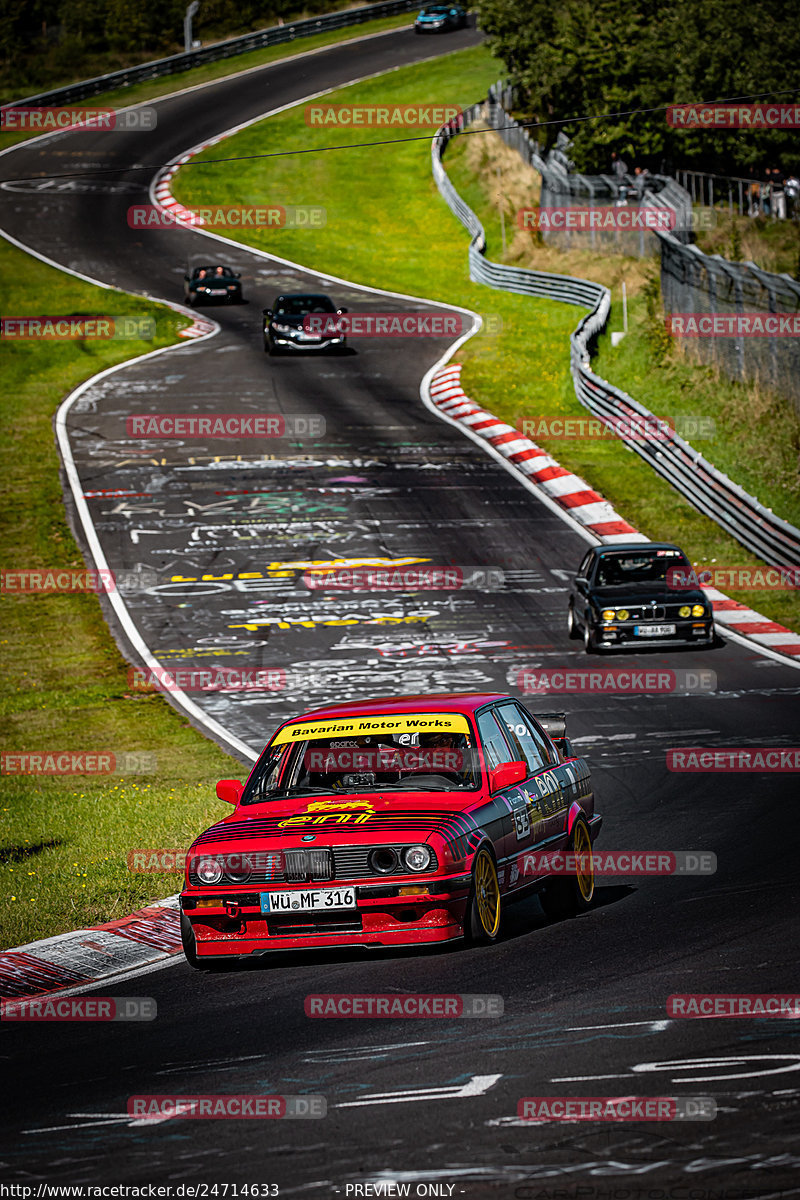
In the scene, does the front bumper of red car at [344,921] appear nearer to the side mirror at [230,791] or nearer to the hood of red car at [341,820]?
the hood of red car at [341,820]

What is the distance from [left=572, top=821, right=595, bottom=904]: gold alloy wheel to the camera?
9727mm

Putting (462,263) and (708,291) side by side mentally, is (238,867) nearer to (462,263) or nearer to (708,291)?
(708,291)

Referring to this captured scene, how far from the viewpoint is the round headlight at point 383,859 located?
839 cm

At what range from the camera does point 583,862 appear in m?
9.84

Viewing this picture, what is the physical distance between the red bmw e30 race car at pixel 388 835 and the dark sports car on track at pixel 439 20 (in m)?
81.7

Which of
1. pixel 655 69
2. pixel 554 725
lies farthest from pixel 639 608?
pixel 655 69

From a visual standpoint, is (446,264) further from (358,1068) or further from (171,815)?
(358,1068)

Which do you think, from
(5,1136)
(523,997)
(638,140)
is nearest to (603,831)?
(523,997)

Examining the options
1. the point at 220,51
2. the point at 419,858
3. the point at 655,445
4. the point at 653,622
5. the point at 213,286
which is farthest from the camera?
the point at 220,51

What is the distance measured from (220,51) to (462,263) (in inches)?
1358

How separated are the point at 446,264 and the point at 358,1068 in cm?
4977

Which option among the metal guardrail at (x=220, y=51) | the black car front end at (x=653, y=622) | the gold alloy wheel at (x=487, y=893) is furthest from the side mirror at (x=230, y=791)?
the metal guardrail at (x=220, y=51)

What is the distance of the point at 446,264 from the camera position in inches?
2147

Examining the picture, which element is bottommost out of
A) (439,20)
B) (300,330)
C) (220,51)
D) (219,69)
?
(300,330)
